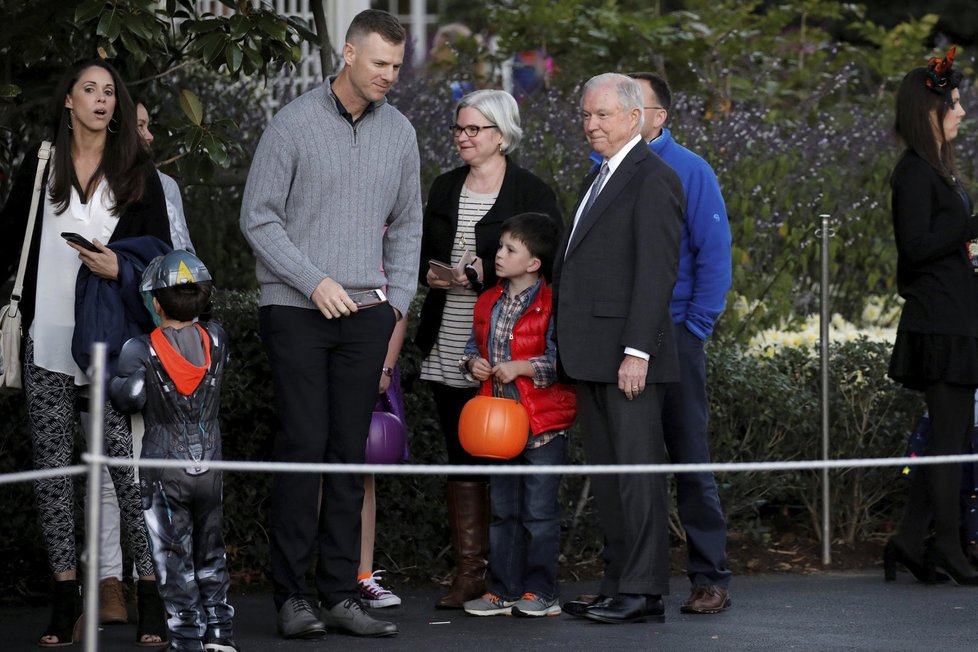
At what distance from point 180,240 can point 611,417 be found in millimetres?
1645

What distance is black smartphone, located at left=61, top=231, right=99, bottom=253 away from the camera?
215 inches

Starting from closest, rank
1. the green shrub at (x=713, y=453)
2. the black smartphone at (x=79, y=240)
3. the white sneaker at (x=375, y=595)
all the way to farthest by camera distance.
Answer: the black smartphone at (x=79, y=240) → the white sneaker at (x=375, y=595) → the green shrub at (x=713, y=453)

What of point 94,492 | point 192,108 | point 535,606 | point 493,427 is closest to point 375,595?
point 535,606

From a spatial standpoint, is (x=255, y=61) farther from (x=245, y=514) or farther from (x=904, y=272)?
(x=904, y=272)

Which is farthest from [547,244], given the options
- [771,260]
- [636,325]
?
[771,260]

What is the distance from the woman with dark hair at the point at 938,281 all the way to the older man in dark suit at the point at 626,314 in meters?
1.20

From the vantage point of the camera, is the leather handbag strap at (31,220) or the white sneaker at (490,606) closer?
the leather handbag strap at (31,220)

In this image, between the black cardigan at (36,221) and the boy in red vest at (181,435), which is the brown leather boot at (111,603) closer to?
the boy in red vest at (181,435)

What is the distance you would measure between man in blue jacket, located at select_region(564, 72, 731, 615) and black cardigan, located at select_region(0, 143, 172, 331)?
1.85 meters

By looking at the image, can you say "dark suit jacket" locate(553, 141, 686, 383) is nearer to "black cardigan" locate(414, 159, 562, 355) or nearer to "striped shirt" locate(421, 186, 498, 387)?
"black cardigan" locate(414, 159, 562, 355)

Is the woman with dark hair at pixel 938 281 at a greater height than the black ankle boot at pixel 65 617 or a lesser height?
greater

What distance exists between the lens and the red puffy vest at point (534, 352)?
20.4ft

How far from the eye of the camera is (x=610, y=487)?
605cm

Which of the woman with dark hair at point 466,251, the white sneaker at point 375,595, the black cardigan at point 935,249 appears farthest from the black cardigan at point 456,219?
the black cardigan at point 935,249
